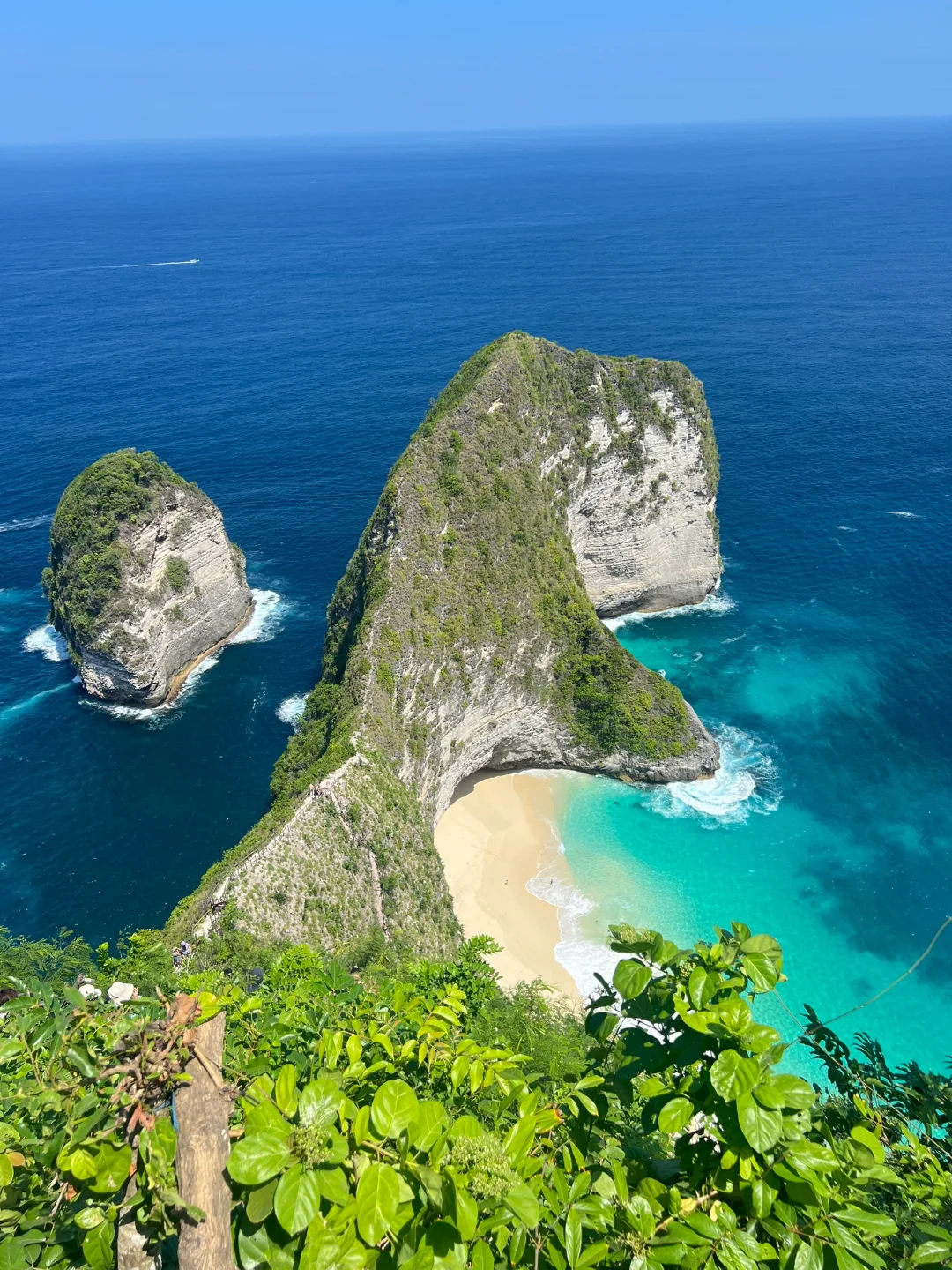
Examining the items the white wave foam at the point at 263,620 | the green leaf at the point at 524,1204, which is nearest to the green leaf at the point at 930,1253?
the green leaf at the point at 524,1204

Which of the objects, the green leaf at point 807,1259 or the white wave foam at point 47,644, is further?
the white wave foam at point 47,644

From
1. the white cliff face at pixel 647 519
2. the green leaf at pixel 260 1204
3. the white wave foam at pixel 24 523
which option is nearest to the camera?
the green leaf at pixel 260 1204

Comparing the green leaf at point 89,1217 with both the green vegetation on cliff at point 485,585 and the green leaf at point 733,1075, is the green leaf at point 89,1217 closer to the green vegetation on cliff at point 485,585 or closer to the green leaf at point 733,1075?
the green leaf at point 733,1075

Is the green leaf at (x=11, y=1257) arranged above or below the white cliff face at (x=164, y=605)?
above

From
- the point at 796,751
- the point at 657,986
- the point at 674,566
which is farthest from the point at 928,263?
the point at 657,986

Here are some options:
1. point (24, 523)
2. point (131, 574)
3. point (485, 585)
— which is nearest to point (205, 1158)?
point (485, 585)

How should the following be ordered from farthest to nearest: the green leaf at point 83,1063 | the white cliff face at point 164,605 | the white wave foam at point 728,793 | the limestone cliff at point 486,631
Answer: the white cliff face at point 164,605 < the white wave foam at point 728,793 < the limestone cliff at point 486,631 < the green leaf at point 83,1063

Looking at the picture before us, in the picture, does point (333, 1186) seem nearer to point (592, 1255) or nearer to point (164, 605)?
point (592, 1255)
